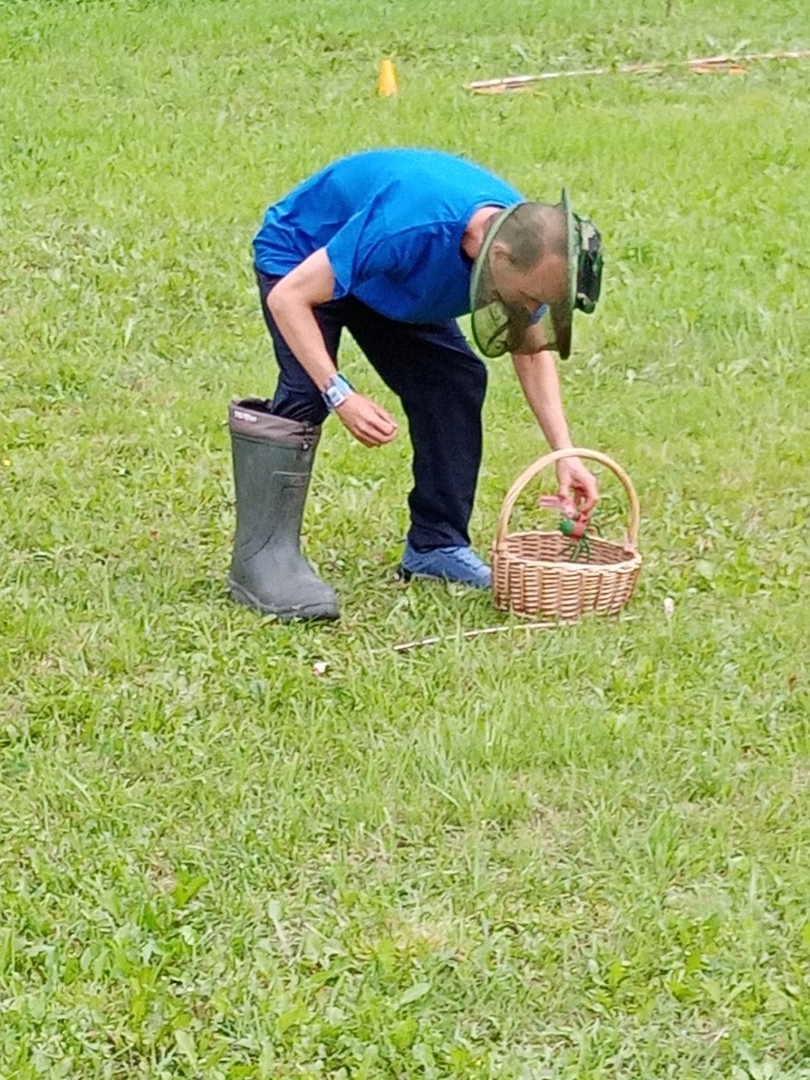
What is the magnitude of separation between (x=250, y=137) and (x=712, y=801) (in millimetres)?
6944

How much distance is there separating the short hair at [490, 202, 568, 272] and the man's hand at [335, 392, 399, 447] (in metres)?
0.50

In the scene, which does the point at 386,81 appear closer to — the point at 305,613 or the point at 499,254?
the point at 305,613

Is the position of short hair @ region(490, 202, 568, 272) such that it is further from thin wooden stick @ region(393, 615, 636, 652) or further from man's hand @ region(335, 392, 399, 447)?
thin wooden stick @ region(393, 615, 636, 652)

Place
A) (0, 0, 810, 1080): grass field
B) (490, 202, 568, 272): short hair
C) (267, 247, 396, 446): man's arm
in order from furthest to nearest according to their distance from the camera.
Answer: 1. (267, 247, 396, 446): man's arm
2. (490, 202, 568, 272): short hair
3. (0, 0, 810, 1080): grass field

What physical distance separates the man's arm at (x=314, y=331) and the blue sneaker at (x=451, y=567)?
62cm

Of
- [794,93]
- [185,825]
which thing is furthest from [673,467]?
[794,93]

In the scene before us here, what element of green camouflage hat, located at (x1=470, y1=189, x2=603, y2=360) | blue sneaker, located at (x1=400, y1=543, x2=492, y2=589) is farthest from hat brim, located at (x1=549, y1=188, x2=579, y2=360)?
blue sneaker, located at (x1=400, y1=543, x2=492, y2=589)

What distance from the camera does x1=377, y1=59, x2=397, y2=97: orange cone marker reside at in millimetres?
11141

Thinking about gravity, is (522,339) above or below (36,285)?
above

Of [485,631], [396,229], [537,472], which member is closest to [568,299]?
[396,229]

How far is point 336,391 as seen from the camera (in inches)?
154

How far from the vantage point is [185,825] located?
3.27m

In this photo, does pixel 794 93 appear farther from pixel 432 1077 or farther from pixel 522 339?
pixel 432 1077

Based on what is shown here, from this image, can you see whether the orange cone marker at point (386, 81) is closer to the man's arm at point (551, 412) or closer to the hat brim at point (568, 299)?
the man's arm at point (551, 412)
